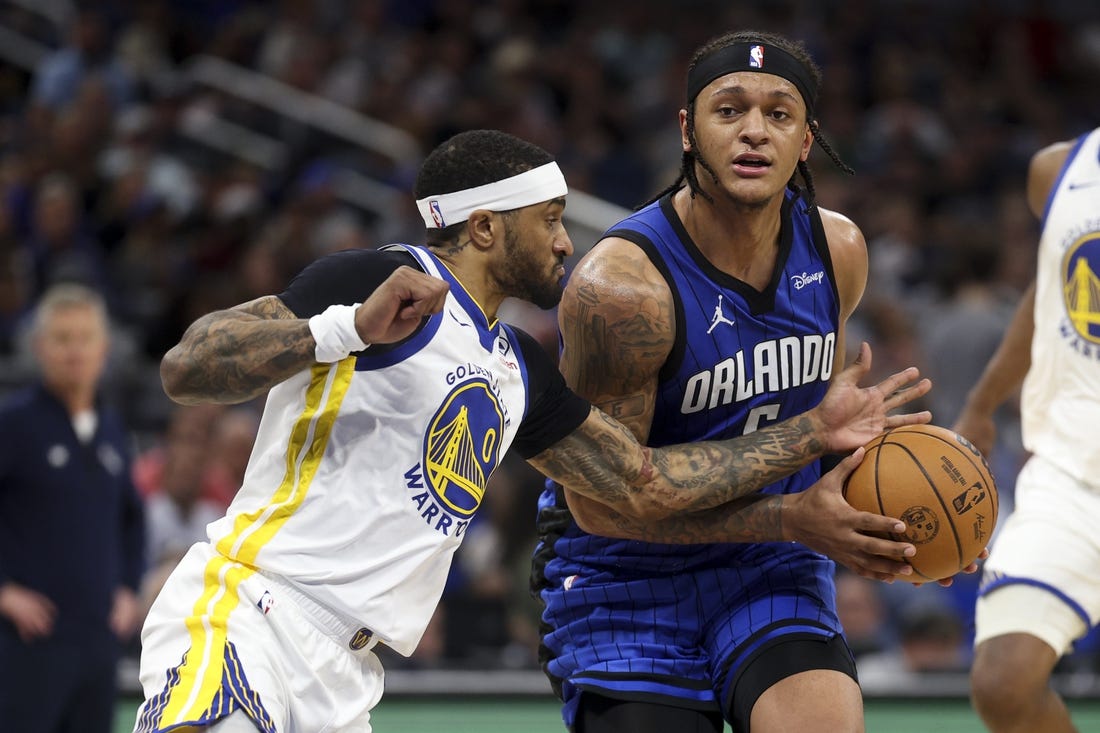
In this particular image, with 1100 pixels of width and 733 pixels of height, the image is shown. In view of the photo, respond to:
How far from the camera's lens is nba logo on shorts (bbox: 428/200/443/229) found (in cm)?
391

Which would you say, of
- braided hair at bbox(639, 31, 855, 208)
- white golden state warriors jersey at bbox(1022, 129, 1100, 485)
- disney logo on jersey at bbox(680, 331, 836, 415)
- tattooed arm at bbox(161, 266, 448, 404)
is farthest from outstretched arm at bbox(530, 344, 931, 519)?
white golden state warriors jersey at bbox(1022, 129, 1100, 485)

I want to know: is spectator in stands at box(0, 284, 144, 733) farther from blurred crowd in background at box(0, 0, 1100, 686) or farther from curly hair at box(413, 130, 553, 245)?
curly hair at box(413, 130, 553, 245)

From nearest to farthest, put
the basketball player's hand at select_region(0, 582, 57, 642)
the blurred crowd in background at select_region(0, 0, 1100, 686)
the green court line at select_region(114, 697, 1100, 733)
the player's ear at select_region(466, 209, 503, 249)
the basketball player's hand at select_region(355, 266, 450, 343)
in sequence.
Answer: the basketball player's hand at select_region(355, 266, 450, 343) < the player's ear at select_region(466, 209, 503, 249) < the basketball player's hand at select_region(0, 582, 57, 642) < the green court line at select_region(114, 697, 1100, 733) < the blurred crowd in background at select_region(0, 0, 1100, 686)

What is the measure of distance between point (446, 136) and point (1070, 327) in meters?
6.78

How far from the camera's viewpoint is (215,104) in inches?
466

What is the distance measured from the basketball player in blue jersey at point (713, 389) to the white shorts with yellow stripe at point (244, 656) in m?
0.82

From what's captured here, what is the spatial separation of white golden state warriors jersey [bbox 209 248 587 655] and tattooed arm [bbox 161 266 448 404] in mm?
137

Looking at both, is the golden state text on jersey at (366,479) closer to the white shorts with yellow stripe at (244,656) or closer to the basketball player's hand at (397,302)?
the white shorts with yellow stripe at (244,656)

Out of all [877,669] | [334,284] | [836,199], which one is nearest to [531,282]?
[334,284]

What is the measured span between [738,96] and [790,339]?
657 mm

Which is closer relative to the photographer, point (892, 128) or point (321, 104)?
point (321, 104)

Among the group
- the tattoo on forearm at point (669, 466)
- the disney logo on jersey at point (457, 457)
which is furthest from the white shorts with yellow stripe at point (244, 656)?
the tattoo on forearm at point (669, 466)

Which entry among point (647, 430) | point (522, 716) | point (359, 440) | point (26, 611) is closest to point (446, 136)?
point (522, 716)

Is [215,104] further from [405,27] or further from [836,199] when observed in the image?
[836,199]
